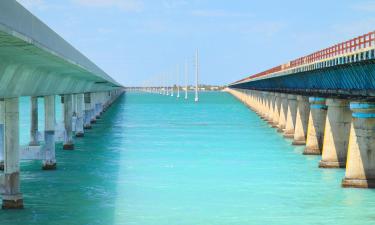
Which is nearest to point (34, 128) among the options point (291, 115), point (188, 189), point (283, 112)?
point (188, 189)

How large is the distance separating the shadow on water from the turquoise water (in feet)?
0.12

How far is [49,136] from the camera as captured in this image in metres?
36.2

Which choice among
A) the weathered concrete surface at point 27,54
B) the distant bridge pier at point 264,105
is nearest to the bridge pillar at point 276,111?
the distant bridge pier at point 264,105

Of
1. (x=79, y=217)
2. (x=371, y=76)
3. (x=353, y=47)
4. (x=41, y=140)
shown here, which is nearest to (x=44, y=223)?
(x=79, y=217)

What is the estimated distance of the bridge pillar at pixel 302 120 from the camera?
55616 millimetres

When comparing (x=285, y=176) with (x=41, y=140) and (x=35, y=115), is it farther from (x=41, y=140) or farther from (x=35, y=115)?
(x=41, y=140)

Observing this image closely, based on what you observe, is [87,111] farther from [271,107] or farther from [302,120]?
[302,120]

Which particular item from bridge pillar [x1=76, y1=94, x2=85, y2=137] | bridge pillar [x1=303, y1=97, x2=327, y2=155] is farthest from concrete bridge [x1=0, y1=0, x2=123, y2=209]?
bridge pillar [x1=76, y1=94, x2=85, y2=137]

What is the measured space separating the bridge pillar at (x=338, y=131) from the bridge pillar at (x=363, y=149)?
7183 mm

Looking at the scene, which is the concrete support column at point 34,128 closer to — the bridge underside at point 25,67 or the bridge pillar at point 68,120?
the bridge pillar at point 68,120

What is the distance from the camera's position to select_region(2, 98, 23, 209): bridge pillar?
82.9 feet

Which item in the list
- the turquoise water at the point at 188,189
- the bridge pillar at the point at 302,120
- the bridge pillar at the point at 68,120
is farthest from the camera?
the bridge pillar at the point at 302,120

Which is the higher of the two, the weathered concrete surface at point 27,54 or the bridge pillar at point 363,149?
the weathered concrete surface at point 27,54

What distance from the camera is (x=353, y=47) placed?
114 ft
